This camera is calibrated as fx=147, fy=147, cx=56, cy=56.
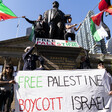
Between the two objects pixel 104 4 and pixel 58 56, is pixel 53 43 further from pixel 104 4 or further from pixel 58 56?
pixel 104 4

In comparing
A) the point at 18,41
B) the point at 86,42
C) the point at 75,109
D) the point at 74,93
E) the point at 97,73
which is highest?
the point at 86,42

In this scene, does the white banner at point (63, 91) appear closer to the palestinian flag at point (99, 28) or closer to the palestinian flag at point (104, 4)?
the palestinian flag at point (99, 28)

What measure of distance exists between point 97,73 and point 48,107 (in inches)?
61.3

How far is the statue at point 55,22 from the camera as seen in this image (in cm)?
741

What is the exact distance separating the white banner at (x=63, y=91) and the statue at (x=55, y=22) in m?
3.91

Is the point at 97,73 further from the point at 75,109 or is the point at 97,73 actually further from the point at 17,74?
the point at 17,74

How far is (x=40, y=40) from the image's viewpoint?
6359 millimetres

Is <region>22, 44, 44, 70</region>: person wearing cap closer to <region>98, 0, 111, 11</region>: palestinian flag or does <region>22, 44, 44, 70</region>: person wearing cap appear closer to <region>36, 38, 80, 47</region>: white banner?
<region>36, 38, 80, 47</region>: white banner

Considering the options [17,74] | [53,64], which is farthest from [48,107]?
[53,64]

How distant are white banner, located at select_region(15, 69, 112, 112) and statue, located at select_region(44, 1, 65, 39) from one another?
12.8 feet

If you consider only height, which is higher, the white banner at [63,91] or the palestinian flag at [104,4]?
the palestinian flag at [104,4]

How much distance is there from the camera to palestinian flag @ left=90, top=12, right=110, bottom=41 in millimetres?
7398

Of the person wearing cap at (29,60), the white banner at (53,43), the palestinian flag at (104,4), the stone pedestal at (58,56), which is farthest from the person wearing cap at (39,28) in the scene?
the palestinian flag at (104,4)

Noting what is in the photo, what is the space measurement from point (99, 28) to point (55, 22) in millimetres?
2319
